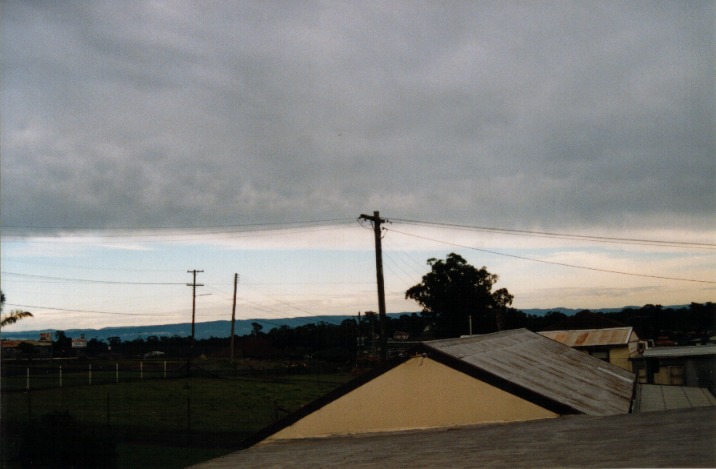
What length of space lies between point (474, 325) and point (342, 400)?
6307 cm

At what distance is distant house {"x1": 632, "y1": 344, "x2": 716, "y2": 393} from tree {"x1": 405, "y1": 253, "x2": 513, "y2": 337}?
34118mm

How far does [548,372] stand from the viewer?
1585cm

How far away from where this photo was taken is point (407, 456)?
8375mm

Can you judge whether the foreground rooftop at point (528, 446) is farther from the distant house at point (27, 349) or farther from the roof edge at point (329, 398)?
the distant house at point (27, 349)

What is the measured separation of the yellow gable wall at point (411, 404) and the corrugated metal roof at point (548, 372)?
46 cm

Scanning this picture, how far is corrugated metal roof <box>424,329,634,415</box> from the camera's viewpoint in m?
12.6

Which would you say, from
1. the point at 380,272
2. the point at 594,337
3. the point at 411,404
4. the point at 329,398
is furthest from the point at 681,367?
the point at 329,398

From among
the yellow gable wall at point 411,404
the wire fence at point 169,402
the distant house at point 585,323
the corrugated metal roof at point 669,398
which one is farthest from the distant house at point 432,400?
the distant house at point 585,323

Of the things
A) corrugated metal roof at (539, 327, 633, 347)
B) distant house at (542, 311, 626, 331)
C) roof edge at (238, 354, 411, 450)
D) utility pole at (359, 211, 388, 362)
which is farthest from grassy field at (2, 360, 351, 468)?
distant house at (542, 311, 626, 331)

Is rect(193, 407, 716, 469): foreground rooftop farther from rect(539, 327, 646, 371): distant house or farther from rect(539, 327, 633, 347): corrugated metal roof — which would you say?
rect(539, 327, 633, 347): corrugated metal roof

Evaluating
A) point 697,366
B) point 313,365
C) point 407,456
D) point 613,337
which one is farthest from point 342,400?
point 313,365

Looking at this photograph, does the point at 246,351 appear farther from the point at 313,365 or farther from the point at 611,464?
the point at 611,464

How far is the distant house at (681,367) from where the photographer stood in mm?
33062

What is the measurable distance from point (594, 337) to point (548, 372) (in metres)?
34.9
